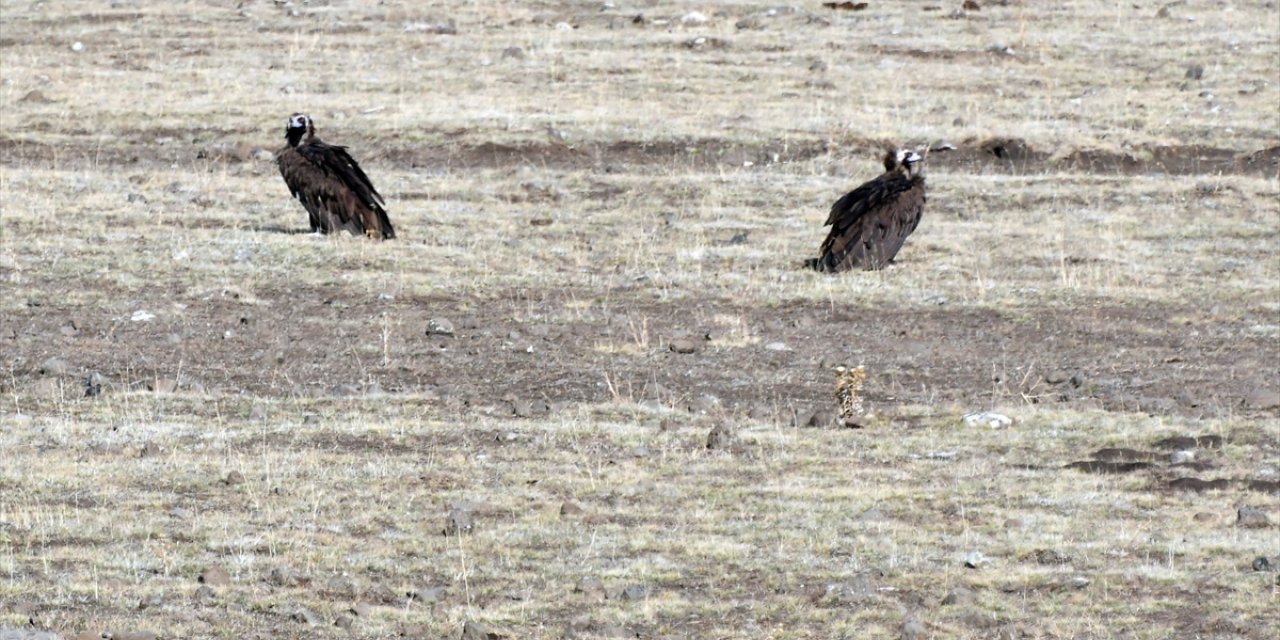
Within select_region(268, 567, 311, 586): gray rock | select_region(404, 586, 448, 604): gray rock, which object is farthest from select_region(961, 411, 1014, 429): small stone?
select_region(268, 567, 311, 586): gray rock

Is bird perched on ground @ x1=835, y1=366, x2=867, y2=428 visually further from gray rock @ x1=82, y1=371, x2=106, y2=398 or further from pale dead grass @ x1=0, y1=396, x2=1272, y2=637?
gray rock @ x1=82, y1=371, x2=106, y2=398

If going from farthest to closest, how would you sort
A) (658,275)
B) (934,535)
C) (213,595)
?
1. (658,275)
2. (934,535)
3. (213,595)

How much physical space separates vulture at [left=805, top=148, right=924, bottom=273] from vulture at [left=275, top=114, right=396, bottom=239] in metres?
3.67

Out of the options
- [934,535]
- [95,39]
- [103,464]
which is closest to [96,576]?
[103,464]

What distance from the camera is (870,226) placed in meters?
16.5

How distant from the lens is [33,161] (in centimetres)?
2197

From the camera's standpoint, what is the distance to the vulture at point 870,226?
16.4m

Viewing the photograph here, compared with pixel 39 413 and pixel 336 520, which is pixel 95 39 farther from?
pixel 336 520

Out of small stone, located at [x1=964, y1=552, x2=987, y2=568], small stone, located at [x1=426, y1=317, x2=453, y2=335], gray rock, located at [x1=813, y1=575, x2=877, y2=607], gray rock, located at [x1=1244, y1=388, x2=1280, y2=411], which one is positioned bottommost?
gray rock, located at [x1=1244, y1=388, x2=1280, y2=411]

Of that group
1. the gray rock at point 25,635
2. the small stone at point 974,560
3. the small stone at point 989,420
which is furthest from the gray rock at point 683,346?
the gray rock at point 25,635

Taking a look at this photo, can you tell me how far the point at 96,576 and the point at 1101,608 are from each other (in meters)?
3.87

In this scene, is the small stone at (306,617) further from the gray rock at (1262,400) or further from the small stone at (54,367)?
the gray rock at (1262,400)

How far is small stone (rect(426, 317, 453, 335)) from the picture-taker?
14273 millimetres

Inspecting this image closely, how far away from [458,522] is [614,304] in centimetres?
649
